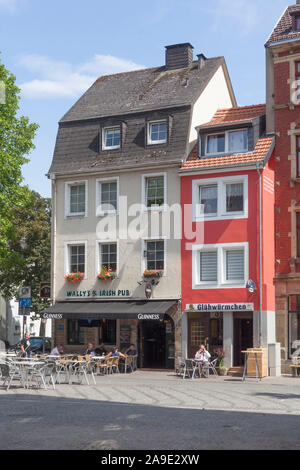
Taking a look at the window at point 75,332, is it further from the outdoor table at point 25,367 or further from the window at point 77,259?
the outdoor table at point 25,367

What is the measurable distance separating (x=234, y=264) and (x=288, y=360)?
4520 millimetres

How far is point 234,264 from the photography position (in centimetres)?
2989

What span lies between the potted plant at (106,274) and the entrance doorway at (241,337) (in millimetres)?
5944

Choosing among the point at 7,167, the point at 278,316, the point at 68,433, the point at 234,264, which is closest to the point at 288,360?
the point at 278,316

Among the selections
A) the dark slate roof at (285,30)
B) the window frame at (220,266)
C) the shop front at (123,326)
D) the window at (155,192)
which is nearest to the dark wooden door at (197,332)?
the shop front at (123,326)

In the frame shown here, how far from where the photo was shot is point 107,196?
3297 centimetres

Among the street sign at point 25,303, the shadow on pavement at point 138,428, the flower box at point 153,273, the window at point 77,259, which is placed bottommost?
the shadow on pavement at point 138,428

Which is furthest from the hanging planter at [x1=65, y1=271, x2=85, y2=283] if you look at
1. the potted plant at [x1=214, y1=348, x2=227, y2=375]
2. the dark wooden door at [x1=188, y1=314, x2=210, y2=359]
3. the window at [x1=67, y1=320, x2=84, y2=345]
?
the potted plant at [x1=214, y1=348, x2=227, y2=375]

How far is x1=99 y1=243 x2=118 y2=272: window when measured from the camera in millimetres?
32469

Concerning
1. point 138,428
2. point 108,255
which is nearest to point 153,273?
point 108,255

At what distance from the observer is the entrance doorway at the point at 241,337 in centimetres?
2952
